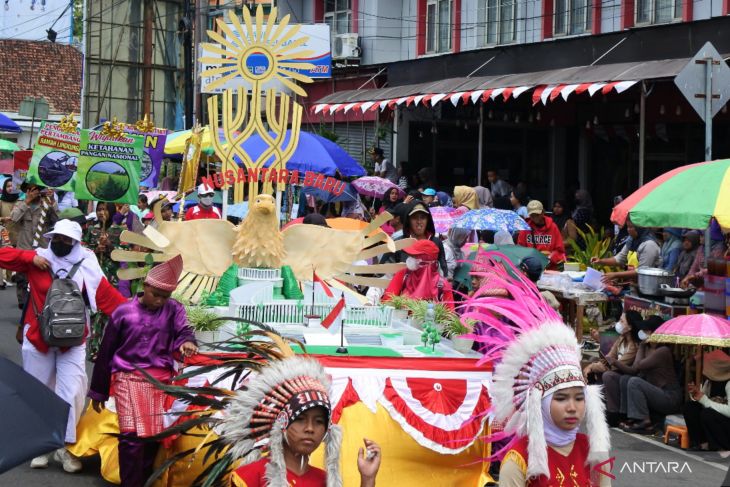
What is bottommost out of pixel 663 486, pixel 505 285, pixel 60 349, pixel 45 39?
pixel 663 486

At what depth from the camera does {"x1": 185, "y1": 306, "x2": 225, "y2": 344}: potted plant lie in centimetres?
772

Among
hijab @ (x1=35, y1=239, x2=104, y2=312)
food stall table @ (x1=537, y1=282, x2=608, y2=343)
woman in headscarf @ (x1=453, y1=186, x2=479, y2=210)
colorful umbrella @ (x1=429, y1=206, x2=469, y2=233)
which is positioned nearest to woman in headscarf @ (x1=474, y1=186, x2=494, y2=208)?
woman in headscarf @ (x1=453, y1=186, x2=479, y2=210)

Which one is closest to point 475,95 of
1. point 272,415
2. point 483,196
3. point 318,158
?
point 483,196

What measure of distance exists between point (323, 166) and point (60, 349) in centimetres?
1016

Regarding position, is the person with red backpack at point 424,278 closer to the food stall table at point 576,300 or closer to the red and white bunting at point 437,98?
the food stall table at point 576,300

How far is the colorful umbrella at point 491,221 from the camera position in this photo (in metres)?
14.1

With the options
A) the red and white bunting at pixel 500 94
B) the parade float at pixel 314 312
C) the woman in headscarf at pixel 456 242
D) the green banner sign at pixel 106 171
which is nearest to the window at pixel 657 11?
the red and white bunting at pixel 500 94

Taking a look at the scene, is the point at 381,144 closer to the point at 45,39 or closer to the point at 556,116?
the point at 556,116

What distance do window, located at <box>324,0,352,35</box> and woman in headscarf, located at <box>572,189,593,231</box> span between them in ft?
37.8

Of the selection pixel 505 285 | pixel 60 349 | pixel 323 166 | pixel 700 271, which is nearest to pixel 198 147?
pixel 323 166

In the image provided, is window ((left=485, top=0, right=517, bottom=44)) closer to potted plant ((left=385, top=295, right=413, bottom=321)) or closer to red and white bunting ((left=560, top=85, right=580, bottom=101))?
red and white bunting ((left=560, top=85, right=580, bottom=101))

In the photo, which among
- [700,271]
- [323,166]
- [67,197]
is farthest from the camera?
[67,197]

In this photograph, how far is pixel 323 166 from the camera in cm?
1822

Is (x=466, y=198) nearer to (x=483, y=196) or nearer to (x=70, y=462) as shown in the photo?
(x=483, y=196)
